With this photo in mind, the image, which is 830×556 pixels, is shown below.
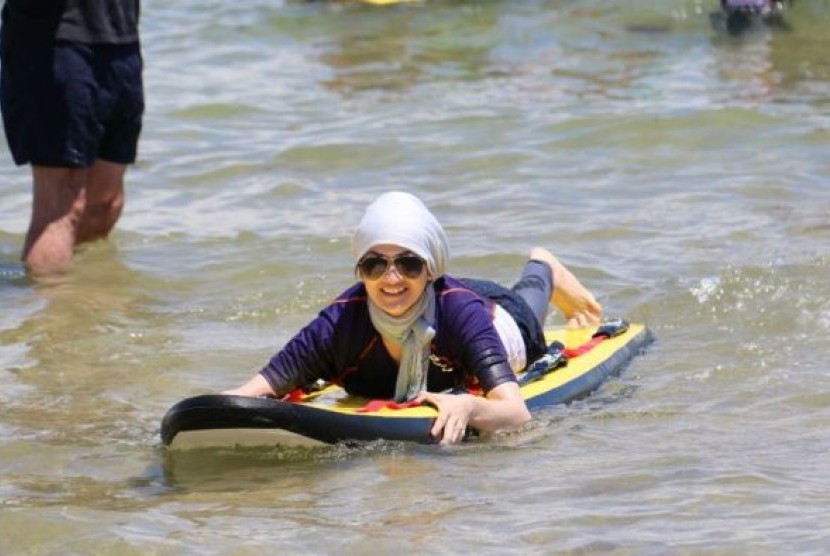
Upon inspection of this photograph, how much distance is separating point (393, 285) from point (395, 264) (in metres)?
0.06

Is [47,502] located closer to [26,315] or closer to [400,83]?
[26,315]

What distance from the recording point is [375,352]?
17.9ft

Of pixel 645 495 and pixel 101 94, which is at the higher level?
pixel 101 94

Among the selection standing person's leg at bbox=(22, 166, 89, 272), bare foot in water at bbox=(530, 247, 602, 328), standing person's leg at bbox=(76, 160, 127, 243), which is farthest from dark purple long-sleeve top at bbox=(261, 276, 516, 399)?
standing person's leg at bbox=(76, 160, 127, 243)

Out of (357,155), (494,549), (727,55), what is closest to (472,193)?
(357,155)

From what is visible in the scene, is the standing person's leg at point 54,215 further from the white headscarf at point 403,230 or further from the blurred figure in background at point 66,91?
the white headscarf at point 403,230

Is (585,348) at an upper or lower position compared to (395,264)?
lower

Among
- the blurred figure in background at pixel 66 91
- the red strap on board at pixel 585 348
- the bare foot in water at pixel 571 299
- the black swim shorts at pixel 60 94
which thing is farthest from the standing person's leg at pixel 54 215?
the red strap on board at pixel 585 348

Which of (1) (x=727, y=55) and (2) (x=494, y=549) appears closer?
(2) (x=494, y=549)

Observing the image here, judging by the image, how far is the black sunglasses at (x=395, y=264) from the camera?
524 cm

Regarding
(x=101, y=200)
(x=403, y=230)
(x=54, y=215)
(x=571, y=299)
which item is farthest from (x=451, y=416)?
(x=101, y=200)

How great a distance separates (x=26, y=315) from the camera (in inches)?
282

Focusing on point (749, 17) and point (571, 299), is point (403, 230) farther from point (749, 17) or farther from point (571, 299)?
point (749, 17)

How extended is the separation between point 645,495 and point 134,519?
1281mm
